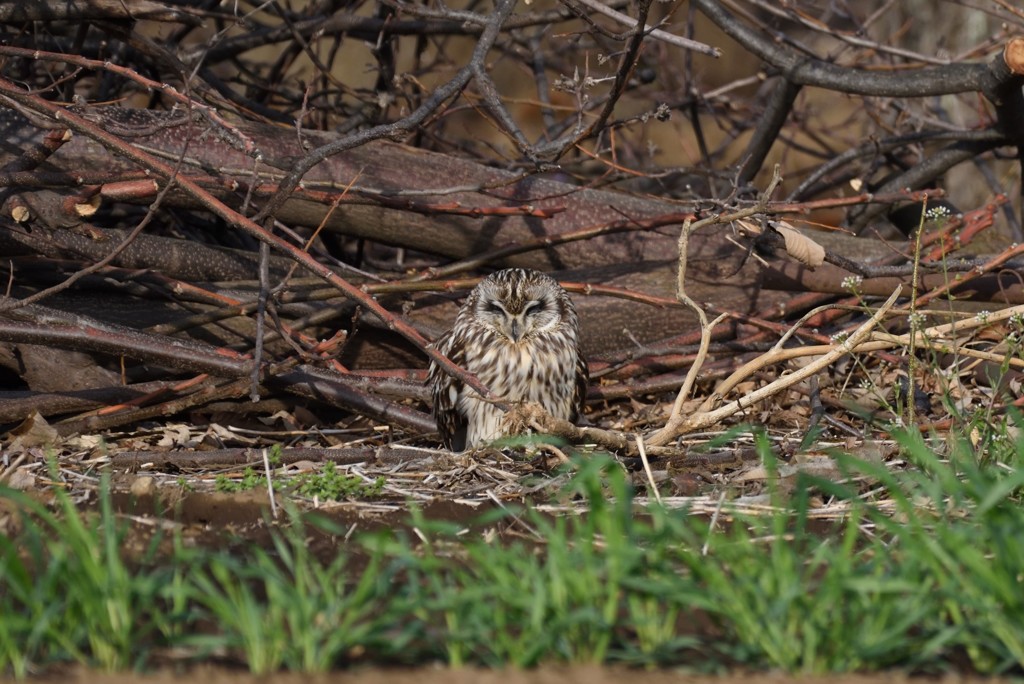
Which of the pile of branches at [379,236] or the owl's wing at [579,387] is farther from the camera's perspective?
the owl's wing at [579,387]

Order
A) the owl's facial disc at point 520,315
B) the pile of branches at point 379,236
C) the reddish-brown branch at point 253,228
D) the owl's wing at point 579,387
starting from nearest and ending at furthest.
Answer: the reddish-brown branch at point 253,228
the pile of branches at point 379,236
the owl's facial disc at point 520,315
the owl's wing at point 579,387

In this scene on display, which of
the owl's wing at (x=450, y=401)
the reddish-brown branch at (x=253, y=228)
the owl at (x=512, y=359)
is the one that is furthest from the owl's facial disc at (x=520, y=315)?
the reddish-brown branch at (x=253, y=228)

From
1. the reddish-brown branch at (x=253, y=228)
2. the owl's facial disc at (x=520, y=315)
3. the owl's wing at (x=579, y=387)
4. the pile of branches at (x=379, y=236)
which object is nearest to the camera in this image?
the reddish-brown branch at (x=253, y=228)

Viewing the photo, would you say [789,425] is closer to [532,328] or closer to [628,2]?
[532,328]

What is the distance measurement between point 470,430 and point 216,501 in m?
1.49

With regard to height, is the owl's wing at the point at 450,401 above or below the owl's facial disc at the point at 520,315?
below

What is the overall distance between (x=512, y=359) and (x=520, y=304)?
25 cm

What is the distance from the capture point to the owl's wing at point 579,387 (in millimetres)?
5512

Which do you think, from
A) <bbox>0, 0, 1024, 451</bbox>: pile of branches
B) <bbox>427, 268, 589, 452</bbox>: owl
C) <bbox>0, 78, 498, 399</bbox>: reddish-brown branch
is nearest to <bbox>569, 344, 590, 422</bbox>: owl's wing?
<bbox>427, 268, 589, 452</bbox>: owl

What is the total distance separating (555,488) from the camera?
4.49 m

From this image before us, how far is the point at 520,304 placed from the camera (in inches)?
212

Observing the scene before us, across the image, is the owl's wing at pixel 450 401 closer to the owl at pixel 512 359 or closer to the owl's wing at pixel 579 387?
the owl at pixel 512 359

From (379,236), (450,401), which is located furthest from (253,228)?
(379,236)

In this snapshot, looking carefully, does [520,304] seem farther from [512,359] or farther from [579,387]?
[579,387]
